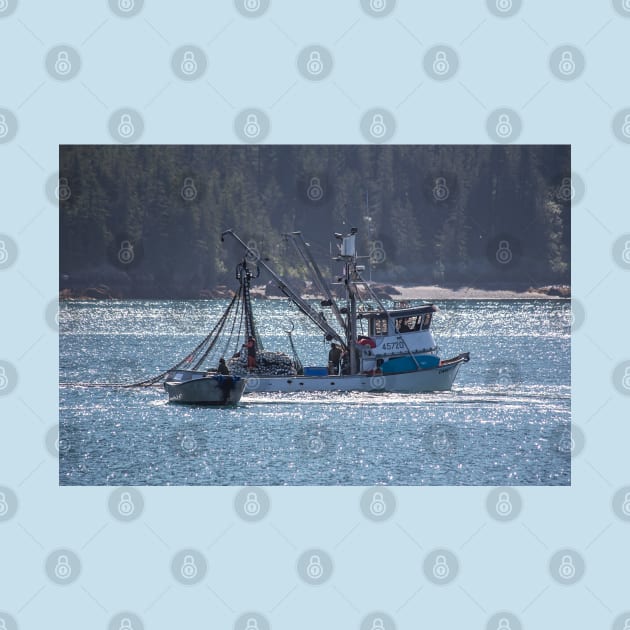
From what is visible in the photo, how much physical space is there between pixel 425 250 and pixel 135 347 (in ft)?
244

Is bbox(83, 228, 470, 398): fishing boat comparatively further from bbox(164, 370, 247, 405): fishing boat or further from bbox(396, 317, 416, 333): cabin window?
bbox(164, 370, 247, 405): fishing boat

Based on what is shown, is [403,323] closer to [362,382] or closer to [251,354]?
[362,382]

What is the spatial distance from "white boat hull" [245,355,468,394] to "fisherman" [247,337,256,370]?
1.73ft

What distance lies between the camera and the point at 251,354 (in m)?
63.6

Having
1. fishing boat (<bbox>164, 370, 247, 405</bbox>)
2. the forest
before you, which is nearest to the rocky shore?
the forest

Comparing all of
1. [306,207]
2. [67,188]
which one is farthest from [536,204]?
[67,188]

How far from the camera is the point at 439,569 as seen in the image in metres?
35.4

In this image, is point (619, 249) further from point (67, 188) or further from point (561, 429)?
point (67, 188)

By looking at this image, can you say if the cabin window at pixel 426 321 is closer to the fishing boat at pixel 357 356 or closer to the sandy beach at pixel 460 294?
the fishing boat at pixel 357 356

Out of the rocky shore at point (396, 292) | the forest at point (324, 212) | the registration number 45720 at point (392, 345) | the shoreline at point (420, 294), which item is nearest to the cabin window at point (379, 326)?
the registration number 45720 at point (392, 345)

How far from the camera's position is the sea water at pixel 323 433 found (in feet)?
157

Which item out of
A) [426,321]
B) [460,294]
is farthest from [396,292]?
[426,321]

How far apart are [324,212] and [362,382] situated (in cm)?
11085

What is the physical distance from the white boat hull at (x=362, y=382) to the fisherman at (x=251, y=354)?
20.8 inches
